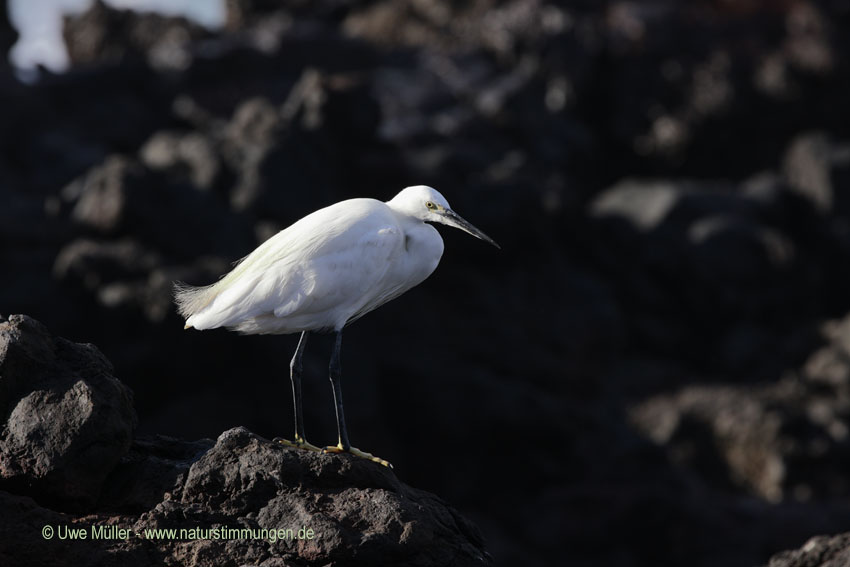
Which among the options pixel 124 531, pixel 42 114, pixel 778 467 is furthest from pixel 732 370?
pixel 124 531

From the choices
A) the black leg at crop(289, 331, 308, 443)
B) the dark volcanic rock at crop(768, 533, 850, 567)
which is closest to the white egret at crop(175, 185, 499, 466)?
the black leg at crop(289, 331, 308, 443)

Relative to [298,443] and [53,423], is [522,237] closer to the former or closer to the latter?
[298,443]

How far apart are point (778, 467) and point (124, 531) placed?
13.0m

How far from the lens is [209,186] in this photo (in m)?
16.2

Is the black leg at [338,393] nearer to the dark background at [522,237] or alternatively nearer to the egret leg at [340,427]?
the egret leg at [340,427]

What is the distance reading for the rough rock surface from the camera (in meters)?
5.24

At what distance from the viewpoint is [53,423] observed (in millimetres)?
5414

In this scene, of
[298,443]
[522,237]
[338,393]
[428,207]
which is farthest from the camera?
[522,237]

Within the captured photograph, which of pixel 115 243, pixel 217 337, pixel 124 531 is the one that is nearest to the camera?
pixel 124 531

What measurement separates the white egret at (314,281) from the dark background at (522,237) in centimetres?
651

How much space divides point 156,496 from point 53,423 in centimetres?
63

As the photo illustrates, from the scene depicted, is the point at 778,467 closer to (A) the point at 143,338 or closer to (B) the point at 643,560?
(B) the point at 643,560

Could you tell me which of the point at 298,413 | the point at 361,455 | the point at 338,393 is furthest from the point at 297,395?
the point at 361,455

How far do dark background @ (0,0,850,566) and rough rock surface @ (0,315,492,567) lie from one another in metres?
7.52
